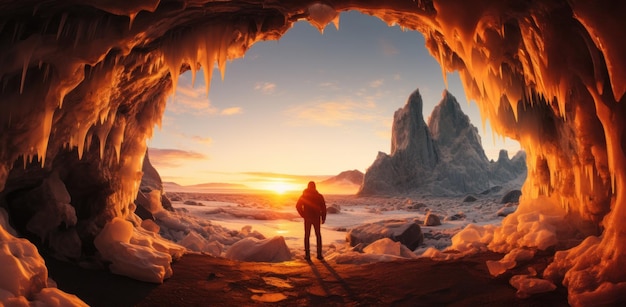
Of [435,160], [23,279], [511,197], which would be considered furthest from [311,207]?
[435,160]

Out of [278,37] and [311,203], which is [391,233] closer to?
[311,203]

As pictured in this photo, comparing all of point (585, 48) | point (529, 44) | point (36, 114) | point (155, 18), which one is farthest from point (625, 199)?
point (36, 114)

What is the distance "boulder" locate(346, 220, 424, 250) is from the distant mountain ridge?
46414mm

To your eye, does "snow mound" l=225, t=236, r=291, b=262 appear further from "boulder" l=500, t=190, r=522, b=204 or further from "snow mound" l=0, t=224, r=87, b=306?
"boulder" l=500, t=190, r=522, b=204

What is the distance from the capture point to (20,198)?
557cm

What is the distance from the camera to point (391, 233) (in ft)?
36.0

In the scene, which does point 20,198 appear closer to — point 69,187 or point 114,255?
point 69,187

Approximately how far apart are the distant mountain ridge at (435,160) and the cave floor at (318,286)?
173 feet

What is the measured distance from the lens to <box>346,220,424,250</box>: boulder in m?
10.9

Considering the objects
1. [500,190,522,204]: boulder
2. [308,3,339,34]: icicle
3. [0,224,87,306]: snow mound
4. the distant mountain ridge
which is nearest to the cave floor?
[0,224,87,306]: snow mound

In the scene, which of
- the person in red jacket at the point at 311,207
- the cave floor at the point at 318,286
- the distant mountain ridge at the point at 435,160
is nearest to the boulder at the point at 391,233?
the person in red jacket at the point at 311,207

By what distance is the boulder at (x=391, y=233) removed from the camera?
1093 centimetres

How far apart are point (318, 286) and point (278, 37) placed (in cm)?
458

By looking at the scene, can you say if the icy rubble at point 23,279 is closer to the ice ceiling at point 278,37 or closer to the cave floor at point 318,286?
the cave floor at point 318,286
